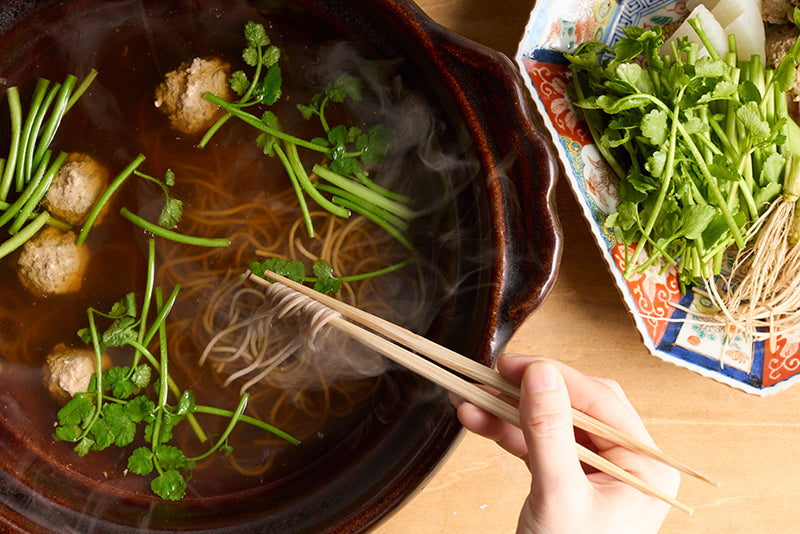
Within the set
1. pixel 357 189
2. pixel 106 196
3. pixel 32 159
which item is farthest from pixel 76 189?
pixel 357 189

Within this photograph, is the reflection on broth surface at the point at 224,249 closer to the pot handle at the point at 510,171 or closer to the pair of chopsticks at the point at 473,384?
the pot handle at the point at 510,171

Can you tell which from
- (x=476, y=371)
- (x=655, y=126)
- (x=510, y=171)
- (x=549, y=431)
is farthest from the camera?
(x=655, y=126)

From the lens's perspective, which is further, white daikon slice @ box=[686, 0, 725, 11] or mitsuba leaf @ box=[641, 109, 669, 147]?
white daikon slice @ box=[686, 0, 725, 11]

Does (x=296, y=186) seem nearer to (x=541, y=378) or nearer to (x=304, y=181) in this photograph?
(x=304, y=181)

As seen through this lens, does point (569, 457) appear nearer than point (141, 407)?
Yes

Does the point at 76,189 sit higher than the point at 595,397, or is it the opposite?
the point at 595,397

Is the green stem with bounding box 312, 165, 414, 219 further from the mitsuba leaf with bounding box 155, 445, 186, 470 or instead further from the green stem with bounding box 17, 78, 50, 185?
the mitsuba leaf with bounding box 155, 445, 186, 470

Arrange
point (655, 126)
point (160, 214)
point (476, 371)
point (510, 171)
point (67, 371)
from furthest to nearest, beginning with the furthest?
1. point (160, 214)
2. point (67, 371)
3. point (655, 126)
4. point (510, 171)
5. point (476, 371)

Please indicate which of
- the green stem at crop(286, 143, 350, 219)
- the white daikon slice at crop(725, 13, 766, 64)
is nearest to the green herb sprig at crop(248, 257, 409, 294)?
the green stem at crop(286, 143, 350, 219)
